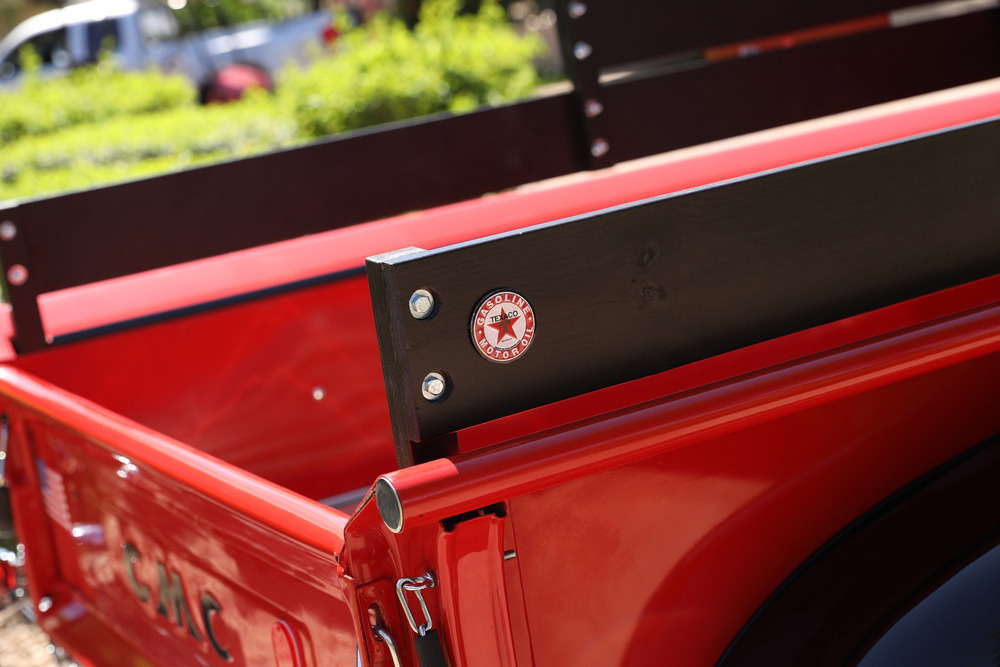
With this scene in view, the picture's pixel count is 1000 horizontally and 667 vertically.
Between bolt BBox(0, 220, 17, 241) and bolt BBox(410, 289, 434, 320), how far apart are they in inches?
65.1

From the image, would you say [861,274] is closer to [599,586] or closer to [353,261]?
[599,586]

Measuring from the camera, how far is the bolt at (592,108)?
9.29ft

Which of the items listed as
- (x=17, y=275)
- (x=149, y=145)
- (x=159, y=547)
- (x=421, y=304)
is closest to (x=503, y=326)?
(x=421, y=304)

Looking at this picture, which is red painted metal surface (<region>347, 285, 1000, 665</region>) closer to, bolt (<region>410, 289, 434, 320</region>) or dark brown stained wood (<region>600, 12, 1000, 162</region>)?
bolt (<region>410, 289, 434, 320</region>)

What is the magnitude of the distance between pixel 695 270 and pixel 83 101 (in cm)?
1251

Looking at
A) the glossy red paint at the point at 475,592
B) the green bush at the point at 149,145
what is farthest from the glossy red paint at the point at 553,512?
the green bush at the point at 149,145

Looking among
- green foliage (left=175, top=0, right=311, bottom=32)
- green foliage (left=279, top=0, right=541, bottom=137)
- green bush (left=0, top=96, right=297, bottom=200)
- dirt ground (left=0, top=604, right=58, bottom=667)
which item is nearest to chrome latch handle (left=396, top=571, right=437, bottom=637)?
dirt ground (left=0, top=604, right=58, bottom=667)

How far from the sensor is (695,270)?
3.32ft

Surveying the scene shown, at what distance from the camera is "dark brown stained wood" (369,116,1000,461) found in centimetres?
91

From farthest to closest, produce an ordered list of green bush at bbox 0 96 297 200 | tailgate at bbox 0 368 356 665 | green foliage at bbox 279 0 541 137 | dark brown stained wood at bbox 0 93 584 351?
green bush at bbox 0 96 297 200
green foliage at bbox 279 0 541 137
dark brown stained wood at bbox 0 93 584 351
tailgate at bbox 0 368 356 665

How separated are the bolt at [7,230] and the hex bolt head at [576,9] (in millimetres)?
1577

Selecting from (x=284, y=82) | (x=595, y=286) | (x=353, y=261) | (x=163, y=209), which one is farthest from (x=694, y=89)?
(x=284, y=82)

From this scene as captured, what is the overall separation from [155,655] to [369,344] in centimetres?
97

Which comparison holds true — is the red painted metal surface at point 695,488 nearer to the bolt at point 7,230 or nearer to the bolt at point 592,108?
the bolt at point 7,230
